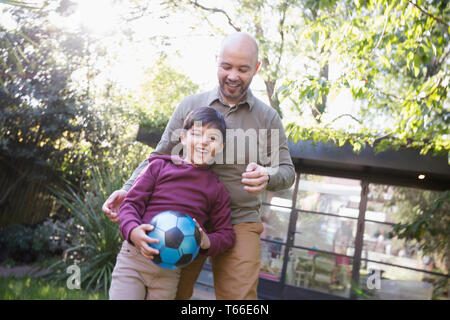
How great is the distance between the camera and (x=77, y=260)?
5914 mm

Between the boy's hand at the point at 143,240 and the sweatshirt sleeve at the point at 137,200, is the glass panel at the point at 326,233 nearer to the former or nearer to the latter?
the sweatshirt sleeve at the point at 137,200

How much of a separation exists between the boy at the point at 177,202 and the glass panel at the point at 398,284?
660 cm

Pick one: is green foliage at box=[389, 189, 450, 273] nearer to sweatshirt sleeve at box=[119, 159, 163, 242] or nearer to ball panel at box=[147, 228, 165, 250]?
sweatshirt sleeve at box=[119, 159, 163, 242]

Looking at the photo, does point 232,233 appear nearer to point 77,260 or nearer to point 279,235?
point 77,260

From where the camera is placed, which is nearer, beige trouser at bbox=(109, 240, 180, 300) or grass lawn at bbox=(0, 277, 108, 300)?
beige trouser at bbox=(109, 240, 180, 300)

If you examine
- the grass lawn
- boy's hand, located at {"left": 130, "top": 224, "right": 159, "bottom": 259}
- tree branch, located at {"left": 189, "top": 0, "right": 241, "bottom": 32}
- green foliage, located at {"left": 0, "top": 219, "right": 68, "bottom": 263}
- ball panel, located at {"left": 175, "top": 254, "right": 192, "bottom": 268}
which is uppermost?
tree branch, located at {"left": 189, "top": 0, "right": 241, "bottom": 32}

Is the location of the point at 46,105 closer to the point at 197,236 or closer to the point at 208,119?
the point at 208,119

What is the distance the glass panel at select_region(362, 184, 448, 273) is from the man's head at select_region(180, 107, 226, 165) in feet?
21.4

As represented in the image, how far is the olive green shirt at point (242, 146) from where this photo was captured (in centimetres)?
221

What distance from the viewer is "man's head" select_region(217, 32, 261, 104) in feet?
7.02

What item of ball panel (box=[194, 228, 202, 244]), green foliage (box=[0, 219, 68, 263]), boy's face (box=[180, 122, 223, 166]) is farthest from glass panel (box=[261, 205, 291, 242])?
ball panel (box=[194, 228, 202, 244])

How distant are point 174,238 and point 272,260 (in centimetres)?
675

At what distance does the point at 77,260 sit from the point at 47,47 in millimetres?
4223

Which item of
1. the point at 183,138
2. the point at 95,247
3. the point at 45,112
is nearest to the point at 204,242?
the point at 183,138
